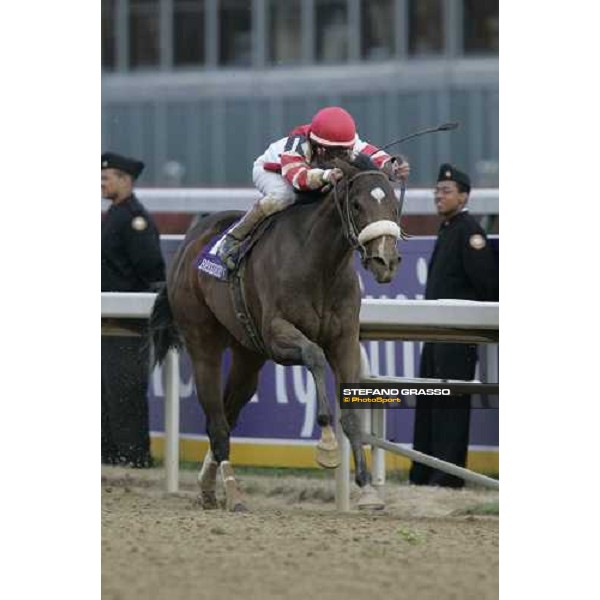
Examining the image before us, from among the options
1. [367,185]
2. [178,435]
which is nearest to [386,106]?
[367,185]

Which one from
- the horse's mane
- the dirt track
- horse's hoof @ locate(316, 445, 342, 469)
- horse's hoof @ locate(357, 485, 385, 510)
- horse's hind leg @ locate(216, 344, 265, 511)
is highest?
the horse's mane

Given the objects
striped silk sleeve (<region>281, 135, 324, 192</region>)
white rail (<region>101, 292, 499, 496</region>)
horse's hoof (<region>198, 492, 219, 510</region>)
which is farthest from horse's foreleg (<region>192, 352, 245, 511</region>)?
striped silk sleeve (<region>281, 135, 324, 192</region>)

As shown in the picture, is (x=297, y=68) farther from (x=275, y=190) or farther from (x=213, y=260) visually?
(x=213, y=260)

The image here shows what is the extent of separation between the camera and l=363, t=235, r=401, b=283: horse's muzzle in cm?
845

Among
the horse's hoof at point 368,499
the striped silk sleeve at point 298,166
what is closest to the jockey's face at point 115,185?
the striped silk sleeve at point 298,166

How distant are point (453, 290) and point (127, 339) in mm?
1344

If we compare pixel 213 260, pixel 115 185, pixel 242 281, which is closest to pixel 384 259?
pixel 242 281

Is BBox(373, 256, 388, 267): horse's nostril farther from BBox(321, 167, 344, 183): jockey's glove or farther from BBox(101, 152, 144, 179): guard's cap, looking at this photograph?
BBox(101, 152, 144, 179): guard's cap

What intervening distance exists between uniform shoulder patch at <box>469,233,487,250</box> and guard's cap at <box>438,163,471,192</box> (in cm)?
19

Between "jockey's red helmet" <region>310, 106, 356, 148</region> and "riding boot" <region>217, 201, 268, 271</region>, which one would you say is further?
"riding boot" <region>217, 201, 268, 271</region>

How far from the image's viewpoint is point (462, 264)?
951 cm

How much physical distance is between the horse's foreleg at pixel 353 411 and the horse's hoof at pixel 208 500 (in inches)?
26.8

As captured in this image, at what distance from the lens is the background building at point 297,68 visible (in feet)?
28.9

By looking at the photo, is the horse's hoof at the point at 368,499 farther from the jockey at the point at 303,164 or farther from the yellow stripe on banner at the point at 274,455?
the yellow stripe on banner at the point at 274,455
